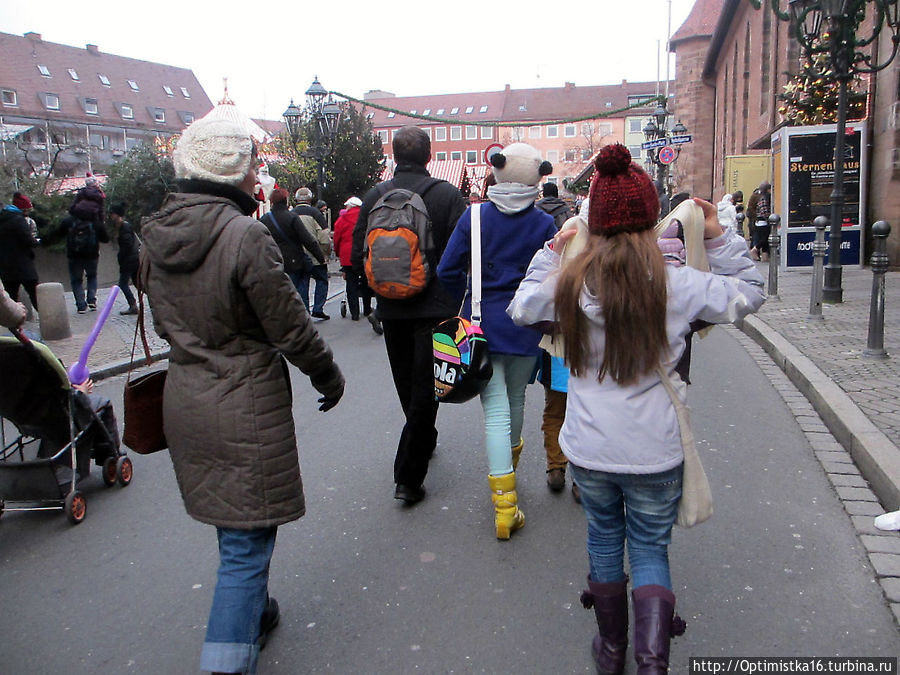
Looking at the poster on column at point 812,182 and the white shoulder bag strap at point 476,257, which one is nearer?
the white shoulder bag strap at point 476,257

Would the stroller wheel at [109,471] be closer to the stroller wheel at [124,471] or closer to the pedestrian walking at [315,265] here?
the stroller wheel at [124,471]

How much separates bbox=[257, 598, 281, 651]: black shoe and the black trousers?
127 centimetres

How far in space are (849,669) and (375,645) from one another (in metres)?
1.68

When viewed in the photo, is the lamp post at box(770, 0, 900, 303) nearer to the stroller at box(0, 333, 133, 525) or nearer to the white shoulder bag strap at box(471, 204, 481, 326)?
the white shoulder bag strap at box(471, 204, 481, 326)

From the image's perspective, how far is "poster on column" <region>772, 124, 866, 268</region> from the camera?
1506cm

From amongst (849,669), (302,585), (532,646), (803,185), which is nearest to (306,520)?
(302,585)

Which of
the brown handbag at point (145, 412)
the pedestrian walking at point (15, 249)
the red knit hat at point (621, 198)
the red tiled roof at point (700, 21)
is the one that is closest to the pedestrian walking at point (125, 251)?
the pedestrian walking at point (15, 249)

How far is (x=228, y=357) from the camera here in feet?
8.23

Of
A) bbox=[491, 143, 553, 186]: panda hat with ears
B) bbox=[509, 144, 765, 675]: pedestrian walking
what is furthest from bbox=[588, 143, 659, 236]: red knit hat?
bbox=[491, 143, 553, 186]: panda hat with ears

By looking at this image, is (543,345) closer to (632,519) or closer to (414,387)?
(632,519)

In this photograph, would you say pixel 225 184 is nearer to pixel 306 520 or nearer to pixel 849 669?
pixel 306 520

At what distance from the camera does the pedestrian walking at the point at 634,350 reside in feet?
7.61

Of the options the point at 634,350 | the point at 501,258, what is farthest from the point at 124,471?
the point at 634,350

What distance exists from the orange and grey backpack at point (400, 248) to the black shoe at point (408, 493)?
1.09 m
